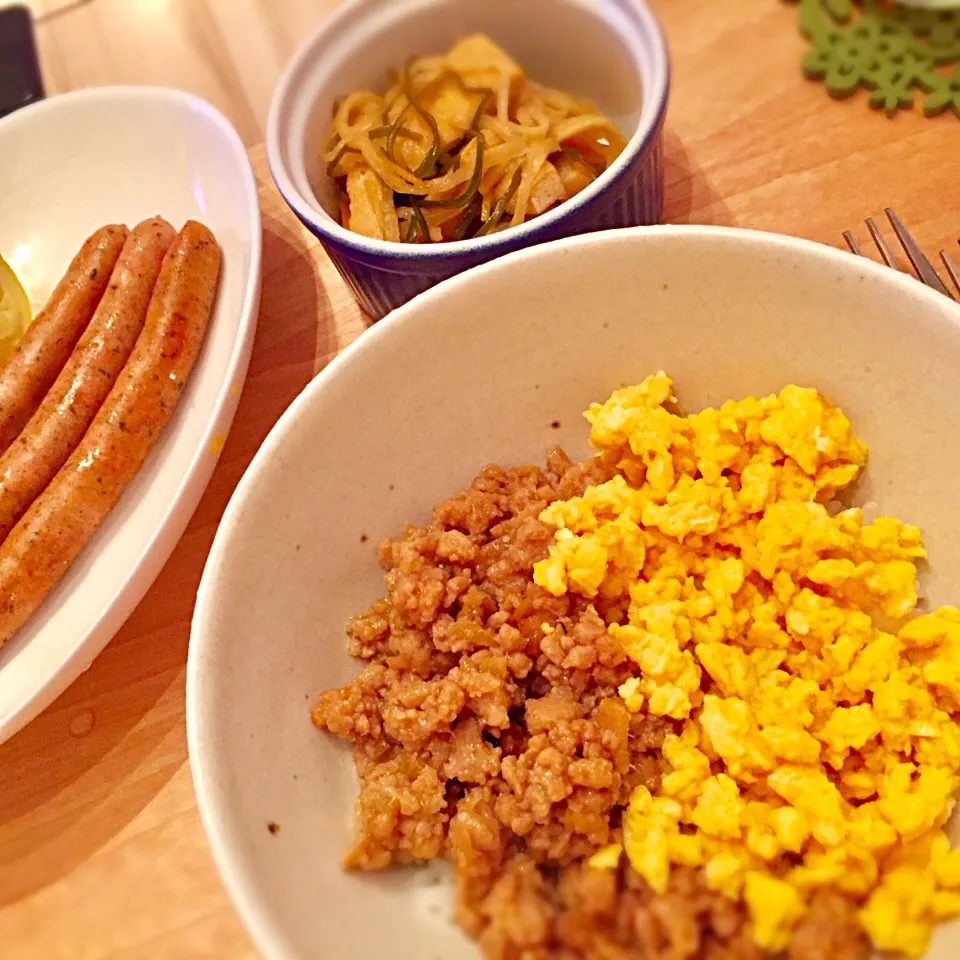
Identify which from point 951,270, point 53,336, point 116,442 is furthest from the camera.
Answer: point 53,336

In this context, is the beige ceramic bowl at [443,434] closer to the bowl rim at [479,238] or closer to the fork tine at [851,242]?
the bowl rim at [479,238]

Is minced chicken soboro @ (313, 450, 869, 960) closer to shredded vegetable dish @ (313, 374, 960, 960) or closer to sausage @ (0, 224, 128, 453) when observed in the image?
shredded vegetable dish @ (313, 374, 960, 960)

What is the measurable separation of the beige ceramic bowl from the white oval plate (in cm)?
33

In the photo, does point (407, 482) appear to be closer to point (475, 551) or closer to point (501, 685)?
point (475, 551)

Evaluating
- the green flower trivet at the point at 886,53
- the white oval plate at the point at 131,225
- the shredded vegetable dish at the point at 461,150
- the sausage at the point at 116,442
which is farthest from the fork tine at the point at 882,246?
the sausage at the point at 116,442

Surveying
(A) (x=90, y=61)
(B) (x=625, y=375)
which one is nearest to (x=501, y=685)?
(B) (x=625, y=375)

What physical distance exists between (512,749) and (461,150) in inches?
38.4

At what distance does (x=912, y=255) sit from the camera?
1368 mm

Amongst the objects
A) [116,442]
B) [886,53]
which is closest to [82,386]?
[116,442]

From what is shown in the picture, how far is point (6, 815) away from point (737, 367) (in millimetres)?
1212

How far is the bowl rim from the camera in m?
1.26

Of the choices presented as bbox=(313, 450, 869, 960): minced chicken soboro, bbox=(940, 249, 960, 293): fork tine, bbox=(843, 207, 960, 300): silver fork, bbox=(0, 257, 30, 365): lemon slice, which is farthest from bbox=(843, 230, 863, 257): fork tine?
bbox=(0, 257, 30, 365): lemon slice

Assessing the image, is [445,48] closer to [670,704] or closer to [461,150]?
[461,150]

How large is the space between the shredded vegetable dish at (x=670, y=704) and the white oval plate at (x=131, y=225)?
0.42 m
